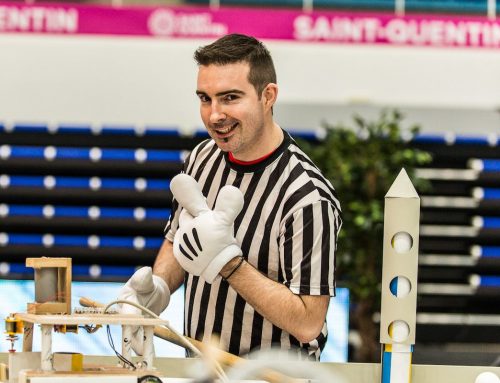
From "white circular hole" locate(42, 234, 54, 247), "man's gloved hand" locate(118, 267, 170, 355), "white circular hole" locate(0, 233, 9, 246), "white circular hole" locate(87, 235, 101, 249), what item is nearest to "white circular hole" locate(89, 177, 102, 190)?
"white circular hole" locate(87, 235, 101, 249)

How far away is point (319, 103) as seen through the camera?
7.99 meters

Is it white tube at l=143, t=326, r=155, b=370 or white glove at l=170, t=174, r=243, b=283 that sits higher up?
white glove at l=170, t=174, r=243, b=283

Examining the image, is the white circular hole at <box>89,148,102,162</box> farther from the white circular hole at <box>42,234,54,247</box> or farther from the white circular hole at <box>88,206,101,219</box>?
the white circular hole at <box>42,234,54,247</box>

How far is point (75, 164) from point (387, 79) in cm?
254

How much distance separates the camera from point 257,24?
775 cm

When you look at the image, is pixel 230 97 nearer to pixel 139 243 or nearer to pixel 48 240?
pixel 139 243

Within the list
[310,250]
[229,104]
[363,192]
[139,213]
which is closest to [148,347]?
[310,250]

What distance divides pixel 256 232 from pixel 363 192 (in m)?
5.12

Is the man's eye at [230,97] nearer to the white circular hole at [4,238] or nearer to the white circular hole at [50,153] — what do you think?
the white circular hole at [50,153]

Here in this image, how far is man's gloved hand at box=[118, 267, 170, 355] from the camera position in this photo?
7.93 ft

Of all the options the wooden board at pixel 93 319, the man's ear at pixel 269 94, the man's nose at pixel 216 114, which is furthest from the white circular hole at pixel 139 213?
the wooden board at pixel 93 319

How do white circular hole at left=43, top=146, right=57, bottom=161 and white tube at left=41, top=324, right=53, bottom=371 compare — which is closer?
white tube at left=41, top=324, right=53, bottom=371

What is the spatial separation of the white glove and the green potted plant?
16.9 ft

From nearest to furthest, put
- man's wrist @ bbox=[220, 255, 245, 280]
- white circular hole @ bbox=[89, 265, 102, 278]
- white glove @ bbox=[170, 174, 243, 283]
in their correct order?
white glove @ bbox=[170, 174, 243, 283] < man's wrist @ bbox=[220, 255, 245, 280] < white circular hole @ bbox=[89, 265, 102, 278]
